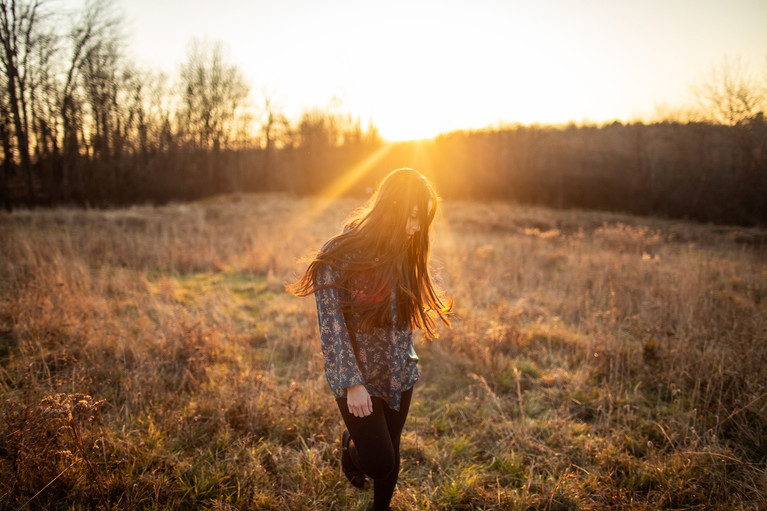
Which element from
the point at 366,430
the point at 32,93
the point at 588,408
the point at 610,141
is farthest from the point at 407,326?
the point at 610,141

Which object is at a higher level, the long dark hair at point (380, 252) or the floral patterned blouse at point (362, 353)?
the long dark hair at point (380, 252)

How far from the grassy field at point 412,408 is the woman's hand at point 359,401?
938mm

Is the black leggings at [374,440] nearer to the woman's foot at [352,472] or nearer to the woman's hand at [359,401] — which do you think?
the woman's hand at [359,401]

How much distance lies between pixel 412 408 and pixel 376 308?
6.54 feet

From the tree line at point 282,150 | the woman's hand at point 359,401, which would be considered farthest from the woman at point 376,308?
the tree line at point 282,150

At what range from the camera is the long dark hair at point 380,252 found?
1720 millimetres

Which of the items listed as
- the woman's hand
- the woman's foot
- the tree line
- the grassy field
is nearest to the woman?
the woman's hand

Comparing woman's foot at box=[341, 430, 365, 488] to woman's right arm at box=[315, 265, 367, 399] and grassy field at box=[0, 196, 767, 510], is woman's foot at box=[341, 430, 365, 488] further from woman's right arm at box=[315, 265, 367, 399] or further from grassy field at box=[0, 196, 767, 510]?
woman's right arm at box=[315, 265, 367, 399]

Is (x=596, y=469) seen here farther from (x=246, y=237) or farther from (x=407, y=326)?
(x=246, y=237)

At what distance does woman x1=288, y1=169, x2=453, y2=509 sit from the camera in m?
1.63

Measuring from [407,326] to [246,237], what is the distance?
9608 mm

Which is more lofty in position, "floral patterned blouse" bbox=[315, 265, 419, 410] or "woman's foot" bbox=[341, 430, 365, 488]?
"floral patterned blouse" bbox=[315, 265, 419, 410]

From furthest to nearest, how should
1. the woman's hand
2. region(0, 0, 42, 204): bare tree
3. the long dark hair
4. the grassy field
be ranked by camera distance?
1. region(0, 0, 42, 204): bare tree
2. the grassy field
3. the long dark hair
4. the woman's hand

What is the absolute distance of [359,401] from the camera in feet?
5.15
